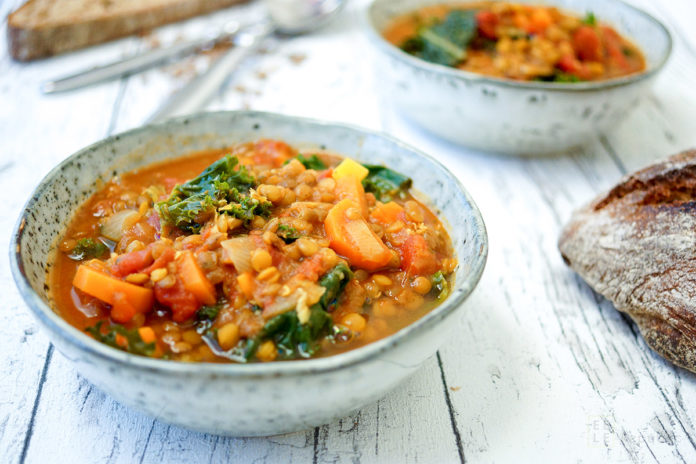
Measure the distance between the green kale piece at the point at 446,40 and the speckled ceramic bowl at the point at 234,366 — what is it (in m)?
1.85

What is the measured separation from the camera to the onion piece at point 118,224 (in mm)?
2869

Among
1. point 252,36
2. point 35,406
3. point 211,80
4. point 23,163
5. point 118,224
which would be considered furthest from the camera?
point 252,36

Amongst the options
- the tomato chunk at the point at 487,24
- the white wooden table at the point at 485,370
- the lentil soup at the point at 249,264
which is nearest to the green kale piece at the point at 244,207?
the lentil soup at the point at 249,264

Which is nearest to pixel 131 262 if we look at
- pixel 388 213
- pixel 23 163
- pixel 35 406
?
pixel 35 406

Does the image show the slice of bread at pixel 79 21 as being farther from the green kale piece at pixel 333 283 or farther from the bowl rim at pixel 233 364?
the green kale piece at pixel 333 283

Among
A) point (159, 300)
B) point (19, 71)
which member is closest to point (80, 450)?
point (159, 300)

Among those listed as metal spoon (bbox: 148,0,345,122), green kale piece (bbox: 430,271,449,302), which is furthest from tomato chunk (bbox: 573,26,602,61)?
green kale piece (bbox: 430,271,449,302)

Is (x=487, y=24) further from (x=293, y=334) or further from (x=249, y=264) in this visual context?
(x=293, y=334)

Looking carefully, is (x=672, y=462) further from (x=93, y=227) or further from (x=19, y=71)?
(x=19, y=71)

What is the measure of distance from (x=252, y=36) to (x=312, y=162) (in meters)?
2.70

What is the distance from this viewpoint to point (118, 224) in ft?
9.53

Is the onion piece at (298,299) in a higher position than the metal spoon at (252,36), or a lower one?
higher

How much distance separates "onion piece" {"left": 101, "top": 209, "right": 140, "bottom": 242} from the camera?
9.41 feet

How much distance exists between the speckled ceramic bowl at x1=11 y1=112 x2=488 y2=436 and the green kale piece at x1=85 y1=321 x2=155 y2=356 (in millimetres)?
136
